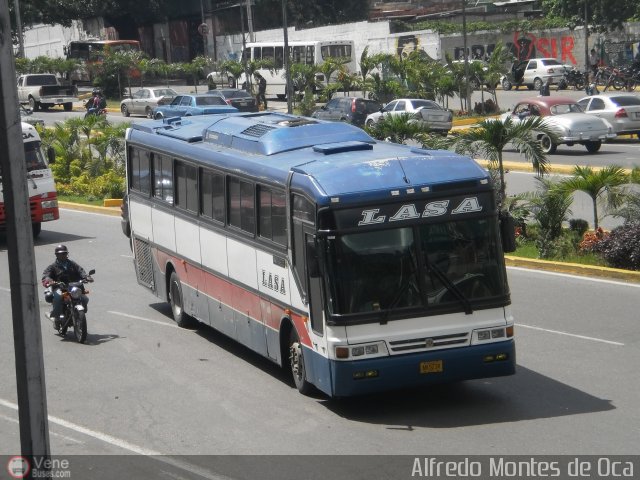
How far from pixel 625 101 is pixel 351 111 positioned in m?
11.3

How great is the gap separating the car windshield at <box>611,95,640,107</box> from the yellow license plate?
2886cm

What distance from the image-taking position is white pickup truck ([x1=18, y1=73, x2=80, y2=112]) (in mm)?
63103

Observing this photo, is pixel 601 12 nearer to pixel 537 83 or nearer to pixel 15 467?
pixel 537 83

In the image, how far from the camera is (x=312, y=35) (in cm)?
7581

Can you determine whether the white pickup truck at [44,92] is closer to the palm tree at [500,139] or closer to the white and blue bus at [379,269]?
the palm tree at [500,139]

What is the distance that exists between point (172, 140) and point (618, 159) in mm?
19887

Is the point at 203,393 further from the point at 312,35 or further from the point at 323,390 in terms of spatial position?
the point at 312,35

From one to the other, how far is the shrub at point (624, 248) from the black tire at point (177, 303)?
7064 mm

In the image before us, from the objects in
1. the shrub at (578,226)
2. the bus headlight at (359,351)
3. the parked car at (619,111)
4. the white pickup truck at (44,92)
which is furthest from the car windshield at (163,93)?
the bus headlight at (359,351)

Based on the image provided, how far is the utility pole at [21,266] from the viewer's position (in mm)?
7090

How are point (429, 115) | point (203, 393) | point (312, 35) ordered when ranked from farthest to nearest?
1. point (312, 35)
2. point (429, 115)
3. point (203, 393)

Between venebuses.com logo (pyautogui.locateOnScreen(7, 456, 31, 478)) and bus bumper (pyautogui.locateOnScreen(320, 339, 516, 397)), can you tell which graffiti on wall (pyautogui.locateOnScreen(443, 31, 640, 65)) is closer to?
bus bumper (pyautogui.locateOnScreen(320, 339, 516, 397))

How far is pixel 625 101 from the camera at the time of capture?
38.2 meters

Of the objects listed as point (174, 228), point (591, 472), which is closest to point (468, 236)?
point (591, 472)
